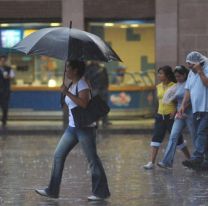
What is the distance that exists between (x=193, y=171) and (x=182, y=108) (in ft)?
3.19

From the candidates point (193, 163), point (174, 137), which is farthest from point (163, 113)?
point (193, 163)

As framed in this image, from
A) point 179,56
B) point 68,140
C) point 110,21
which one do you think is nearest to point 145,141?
point 179,56

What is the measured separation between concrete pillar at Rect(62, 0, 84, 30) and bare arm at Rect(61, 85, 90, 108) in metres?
10.5

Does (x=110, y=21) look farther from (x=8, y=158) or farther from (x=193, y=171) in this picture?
(x=193, y=171)

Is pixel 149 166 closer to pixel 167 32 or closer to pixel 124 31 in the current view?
pixel 167 32

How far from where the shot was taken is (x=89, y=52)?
879 centimetres

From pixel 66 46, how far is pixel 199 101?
3300 mm

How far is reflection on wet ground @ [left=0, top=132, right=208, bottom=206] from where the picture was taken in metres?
9.13

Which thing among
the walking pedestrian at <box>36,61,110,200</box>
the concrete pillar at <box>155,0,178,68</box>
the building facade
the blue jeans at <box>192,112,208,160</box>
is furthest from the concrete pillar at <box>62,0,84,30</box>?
the walking pedestrian at <box>36,61,110,200</box>

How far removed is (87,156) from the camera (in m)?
9.03

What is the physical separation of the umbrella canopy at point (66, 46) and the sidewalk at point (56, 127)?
31.6 feet

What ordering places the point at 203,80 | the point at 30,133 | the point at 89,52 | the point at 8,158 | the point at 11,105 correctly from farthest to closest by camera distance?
1. the point at 11,105
2. the point at 30,133
3. the point at 8,158
4. the point at 203,80
5. the point at 89,52

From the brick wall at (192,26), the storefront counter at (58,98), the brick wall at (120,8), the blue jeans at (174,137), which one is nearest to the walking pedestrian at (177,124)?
the blue jeans at (174,137)

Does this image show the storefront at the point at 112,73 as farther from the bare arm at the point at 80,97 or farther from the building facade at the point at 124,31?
the bare arm at the point at 80,97
